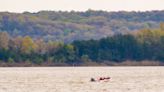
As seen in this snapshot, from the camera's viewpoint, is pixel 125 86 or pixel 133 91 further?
pixel 125 86

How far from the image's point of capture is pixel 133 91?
87375 millimetres

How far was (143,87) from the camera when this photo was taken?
94.9 metres

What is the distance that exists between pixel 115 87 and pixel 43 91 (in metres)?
9.71

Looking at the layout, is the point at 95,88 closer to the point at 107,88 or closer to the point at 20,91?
the point at 107,88

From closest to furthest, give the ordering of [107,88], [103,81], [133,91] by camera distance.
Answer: [133,91] → [107,88] → [103,81]

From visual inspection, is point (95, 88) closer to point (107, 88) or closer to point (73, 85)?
point (107, 88)

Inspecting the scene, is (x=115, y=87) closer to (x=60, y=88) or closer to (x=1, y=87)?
(x=60, y=88)

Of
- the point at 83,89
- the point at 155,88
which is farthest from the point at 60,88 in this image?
the point at 155,88

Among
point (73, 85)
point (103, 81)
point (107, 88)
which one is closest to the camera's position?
point (107, 88)

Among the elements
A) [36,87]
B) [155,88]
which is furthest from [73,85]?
[155,88]

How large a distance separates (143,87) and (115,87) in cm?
302

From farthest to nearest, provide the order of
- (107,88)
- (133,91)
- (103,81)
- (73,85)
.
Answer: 1. (103,81)
2. (73,85)
3. (107,88)
4. (133,91)

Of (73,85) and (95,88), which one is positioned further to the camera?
(73,85)

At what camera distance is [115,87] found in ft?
314
